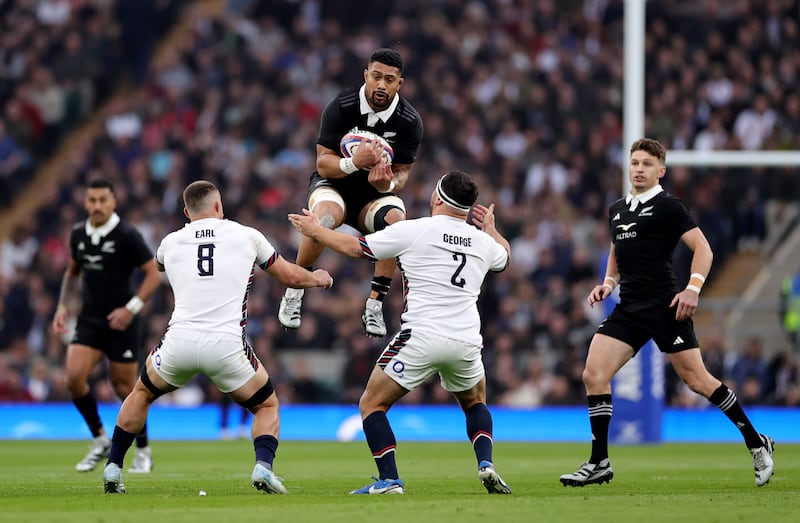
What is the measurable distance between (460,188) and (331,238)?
0.98 metres

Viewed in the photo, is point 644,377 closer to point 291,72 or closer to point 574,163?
point 574,163

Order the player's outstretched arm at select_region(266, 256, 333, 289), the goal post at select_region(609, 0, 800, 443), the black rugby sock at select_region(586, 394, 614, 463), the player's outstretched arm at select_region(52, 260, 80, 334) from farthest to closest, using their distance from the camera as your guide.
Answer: the goal post at select_region(609, 0, 800, 443) → the player's outstretched arm at select_region(52, 260, 80, 334) → the black rugby sock at select_region(586, 394, 614, 463) → the player's outstretched arm at select_region(266, 256, 333, 289)

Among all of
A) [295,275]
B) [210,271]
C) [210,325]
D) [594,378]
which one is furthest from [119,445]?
[594,378]

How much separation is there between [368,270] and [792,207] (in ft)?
23.9

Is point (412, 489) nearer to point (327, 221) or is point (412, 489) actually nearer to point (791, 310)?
point (327, 221)

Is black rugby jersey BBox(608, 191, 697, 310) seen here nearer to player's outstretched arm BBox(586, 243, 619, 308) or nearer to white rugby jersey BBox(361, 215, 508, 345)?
player's outstretched arm BBox(586, 243, 619, 308)

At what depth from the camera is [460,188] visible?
9.18 m

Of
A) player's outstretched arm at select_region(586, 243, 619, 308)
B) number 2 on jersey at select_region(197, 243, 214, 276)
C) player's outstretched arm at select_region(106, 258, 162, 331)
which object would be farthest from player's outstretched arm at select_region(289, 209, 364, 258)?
player's outstretched arm at select_region(106, 258, 162, 331)

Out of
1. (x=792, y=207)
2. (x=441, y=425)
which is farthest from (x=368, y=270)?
(x=792, y=207)

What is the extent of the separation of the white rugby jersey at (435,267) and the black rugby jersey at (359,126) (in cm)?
152

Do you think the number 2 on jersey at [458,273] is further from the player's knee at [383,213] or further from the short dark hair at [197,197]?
the short dark hair at [197,197]

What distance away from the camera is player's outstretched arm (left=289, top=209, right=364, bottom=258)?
922 centimetres

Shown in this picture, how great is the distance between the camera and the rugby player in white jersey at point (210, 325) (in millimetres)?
9016

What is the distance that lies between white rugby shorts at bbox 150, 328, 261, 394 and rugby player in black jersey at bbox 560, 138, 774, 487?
2.78 m
